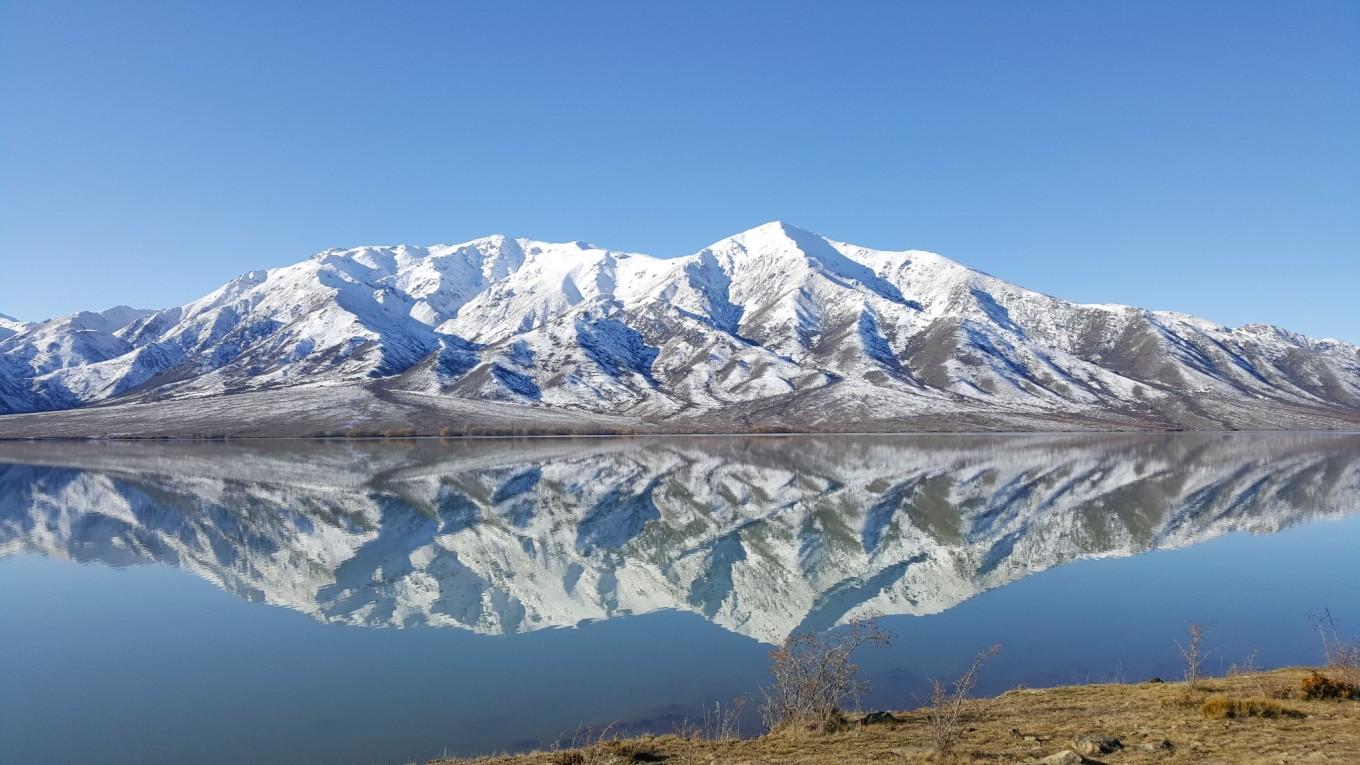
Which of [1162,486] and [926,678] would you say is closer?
[926,678]

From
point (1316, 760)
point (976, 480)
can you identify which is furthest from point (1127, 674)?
point (976, 480)

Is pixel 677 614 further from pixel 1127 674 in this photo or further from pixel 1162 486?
pixel 1162 486

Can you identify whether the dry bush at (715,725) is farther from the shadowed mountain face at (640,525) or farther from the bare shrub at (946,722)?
the shadowed mountain face at (640,525)

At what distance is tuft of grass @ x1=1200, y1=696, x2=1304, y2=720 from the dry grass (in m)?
0.04

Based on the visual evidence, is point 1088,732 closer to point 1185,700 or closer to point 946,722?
point 946,722

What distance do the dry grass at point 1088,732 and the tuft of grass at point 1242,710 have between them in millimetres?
36

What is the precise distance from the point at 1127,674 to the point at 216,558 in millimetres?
48071

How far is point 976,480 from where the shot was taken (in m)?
88.0

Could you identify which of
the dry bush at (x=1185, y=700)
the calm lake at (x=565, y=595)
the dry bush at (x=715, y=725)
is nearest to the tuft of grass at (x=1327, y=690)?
the dry bush at (x=1185, y=700)

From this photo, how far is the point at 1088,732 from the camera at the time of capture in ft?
51.0

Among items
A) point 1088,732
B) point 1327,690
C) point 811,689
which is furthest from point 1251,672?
point 811,689

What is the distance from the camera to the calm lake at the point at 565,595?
2216 cm

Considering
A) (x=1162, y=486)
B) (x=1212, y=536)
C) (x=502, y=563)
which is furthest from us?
(x=1162, y=486)

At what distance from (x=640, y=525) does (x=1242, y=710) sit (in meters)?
46.5
